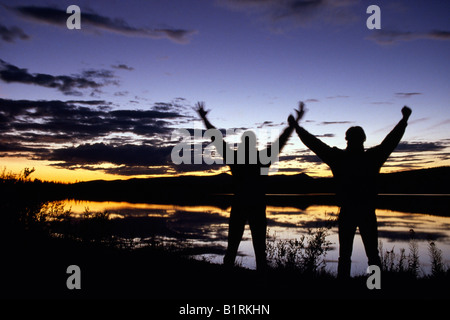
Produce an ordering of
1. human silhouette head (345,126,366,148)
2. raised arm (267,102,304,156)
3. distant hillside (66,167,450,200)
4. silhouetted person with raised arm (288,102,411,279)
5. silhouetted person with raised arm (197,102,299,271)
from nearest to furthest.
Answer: silhouetted person with raised arm (288,102,411,279) < human silhouette head (345,126,366,148) < silhouetted person with raised arm (197,102,299,271) < raised arm (267,102,304,156) < distant hillside (66,167,450,200)

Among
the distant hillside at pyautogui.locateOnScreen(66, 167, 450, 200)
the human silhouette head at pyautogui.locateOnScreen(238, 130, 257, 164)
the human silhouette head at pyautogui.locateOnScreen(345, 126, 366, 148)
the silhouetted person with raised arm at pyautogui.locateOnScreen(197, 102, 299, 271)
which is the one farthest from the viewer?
the distant hillside at pyautogui.locateOnScreen(66, 167, 450, 200)

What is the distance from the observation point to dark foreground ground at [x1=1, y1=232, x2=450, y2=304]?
5.73 metres

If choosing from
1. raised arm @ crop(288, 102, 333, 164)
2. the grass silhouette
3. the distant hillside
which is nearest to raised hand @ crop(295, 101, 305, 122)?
raised arm @ crop(288, 102, 333, 164)

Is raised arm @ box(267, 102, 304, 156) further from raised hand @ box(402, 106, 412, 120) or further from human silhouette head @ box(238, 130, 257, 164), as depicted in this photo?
raised hand @ box(402, 106, 412, 120)

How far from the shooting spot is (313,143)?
19.1ft

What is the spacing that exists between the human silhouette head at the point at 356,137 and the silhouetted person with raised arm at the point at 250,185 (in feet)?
3.55

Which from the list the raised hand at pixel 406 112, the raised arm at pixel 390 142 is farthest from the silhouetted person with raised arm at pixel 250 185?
the raised hand at pixel 406 112

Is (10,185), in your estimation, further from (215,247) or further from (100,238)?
(215,247)

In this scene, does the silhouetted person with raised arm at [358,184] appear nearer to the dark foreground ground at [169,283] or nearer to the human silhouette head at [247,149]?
the dark foreground ground at [169,283]

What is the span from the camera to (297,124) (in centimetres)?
605

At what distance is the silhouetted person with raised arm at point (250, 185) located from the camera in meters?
5.56

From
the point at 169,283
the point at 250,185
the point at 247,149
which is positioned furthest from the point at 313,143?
the point at 169,283
